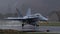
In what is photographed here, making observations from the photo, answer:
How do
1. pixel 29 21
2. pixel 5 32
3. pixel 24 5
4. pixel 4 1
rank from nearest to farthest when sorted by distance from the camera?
1. pixel 5 32
2. pixel 4 1
3. pixel 24 5
4. pixel 29 21

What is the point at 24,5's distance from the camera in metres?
3.47

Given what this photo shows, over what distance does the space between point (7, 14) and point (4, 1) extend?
43 centimetres

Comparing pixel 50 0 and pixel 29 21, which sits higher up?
pixel 50 0

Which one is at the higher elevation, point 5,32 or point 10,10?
point 10,10

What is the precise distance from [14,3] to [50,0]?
1097 millimetres

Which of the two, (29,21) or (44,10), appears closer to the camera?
(44,10)

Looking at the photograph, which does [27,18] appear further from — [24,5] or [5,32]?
[5,32]

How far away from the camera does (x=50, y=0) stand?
351cm

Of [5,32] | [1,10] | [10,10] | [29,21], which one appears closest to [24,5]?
[10,10]

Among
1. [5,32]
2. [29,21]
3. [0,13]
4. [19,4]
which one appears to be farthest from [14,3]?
[5,32]

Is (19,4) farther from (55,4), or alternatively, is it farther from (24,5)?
(55,4)

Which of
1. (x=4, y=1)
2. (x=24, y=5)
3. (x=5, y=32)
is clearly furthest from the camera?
(x=24, y=5)

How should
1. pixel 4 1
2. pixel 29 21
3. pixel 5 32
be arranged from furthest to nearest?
pixel 29 21, pixel 4 1, pixel 5 32

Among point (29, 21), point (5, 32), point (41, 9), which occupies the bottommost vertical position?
point (5, 32)
